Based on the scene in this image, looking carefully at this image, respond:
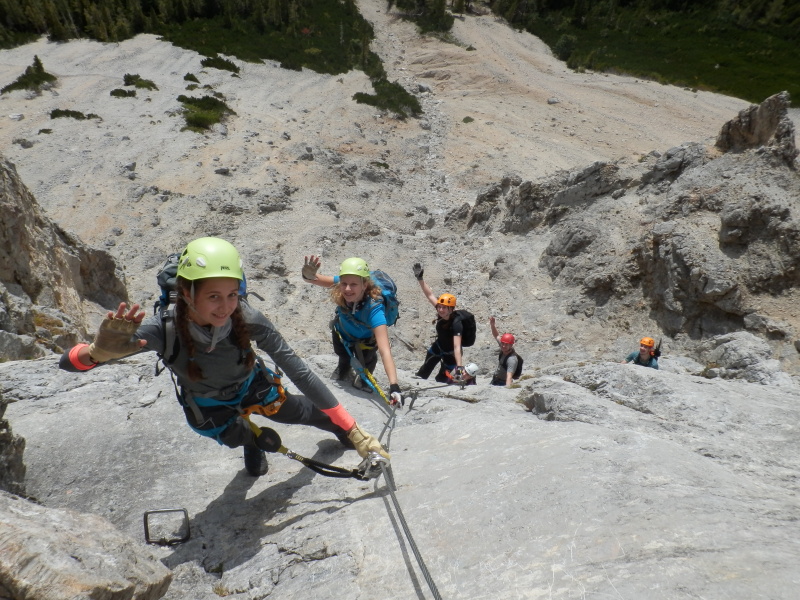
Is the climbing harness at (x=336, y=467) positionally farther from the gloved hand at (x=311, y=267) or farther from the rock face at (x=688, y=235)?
the rock face at (x=688, y=235)

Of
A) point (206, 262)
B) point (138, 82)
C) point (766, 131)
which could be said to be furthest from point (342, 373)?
point (138, 82)

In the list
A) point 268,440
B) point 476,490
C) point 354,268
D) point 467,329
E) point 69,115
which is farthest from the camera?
point 69,115

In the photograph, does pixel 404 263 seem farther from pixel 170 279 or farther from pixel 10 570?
pixel 10 570

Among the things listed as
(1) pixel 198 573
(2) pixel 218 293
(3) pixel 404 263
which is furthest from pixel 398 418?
(3) pixel 404 263

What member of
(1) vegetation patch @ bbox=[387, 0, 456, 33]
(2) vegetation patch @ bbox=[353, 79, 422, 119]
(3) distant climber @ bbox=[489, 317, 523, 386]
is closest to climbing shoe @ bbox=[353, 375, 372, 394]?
(3) distant climber @ bbox=[489, 317, 523, 386]

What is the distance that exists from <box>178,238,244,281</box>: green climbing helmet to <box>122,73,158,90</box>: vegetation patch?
34588 millimetres

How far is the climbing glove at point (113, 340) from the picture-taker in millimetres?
2854

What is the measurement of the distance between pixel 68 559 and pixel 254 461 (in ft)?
7.26

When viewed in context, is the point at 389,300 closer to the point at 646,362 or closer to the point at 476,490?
the point at 476,490

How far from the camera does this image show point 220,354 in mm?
3605

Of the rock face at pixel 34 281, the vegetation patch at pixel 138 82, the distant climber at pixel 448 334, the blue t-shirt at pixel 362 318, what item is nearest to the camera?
the blue t-shirt at pixel 362 318

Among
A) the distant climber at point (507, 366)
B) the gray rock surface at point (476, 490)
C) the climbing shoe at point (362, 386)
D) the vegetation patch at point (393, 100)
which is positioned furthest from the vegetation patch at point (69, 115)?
the distant climber at point (507, 366)

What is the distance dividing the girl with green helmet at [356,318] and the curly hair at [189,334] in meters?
1.73

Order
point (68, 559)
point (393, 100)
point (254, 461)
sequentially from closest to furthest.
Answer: point (68, 559)
point (254, 461)
point (393, 100)
